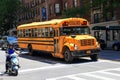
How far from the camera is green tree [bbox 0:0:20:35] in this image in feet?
257

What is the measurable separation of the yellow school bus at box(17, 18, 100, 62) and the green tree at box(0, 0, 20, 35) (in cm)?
5396

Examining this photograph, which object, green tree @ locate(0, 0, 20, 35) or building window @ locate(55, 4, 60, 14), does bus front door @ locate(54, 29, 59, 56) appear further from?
green tree @ locate(0, 0, 20, 35)

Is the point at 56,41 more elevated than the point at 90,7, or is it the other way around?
the point at 90,7

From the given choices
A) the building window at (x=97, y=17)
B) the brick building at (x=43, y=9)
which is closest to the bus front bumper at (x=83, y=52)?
the building window at (x=97, y=17)

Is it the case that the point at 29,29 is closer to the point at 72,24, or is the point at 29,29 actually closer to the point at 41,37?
the point at 41,37

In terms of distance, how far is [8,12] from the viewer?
79375 millimetres

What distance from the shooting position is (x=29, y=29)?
91.6 feet

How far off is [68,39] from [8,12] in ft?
197

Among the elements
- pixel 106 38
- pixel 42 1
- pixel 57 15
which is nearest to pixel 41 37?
pixel 106 38

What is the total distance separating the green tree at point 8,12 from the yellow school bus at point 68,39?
53963 millimetres

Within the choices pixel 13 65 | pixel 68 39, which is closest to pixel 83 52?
pixel 68 39

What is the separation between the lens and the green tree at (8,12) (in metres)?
78.4

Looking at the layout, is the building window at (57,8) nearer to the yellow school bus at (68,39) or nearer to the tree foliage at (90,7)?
the tree foliage at (90,7)

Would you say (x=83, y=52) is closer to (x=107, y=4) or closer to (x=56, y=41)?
(x=56, y=41)
